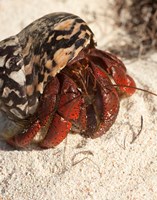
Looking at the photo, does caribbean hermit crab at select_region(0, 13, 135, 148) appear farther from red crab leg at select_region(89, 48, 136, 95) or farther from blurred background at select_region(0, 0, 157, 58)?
blurred background at select_region(0, 0, 157, 58)

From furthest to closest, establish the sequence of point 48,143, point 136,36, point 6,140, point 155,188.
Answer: point 136,36, point 6,140, point 48,143, point 155,188

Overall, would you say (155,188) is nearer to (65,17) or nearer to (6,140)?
(6,140)

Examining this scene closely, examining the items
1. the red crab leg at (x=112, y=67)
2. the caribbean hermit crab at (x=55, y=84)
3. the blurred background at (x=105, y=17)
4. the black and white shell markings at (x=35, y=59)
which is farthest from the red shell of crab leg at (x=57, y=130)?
the blurred background at (x=105, y=17)

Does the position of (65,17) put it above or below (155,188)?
above

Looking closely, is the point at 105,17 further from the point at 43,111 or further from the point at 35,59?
the point at 43,111

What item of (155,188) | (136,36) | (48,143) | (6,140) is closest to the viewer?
(155,188)

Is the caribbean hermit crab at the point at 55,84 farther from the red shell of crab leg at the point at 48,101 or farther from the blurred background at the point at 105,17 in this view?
the blurred background at the point at 105,17

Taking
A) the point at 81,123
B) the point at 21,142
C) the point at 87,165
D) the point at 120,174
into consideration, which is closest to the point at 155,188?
the point at 120,174
